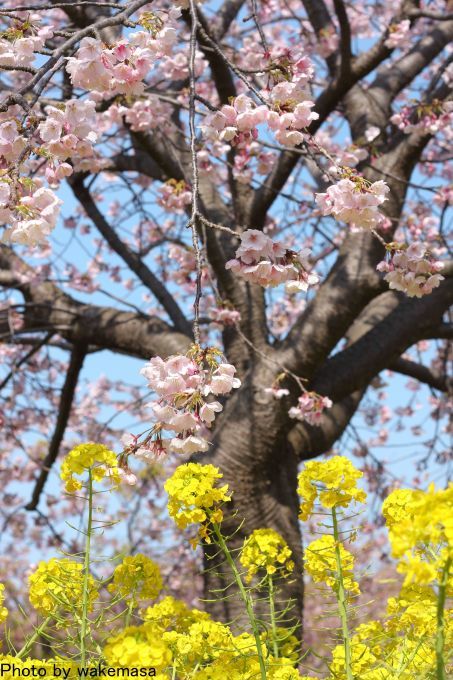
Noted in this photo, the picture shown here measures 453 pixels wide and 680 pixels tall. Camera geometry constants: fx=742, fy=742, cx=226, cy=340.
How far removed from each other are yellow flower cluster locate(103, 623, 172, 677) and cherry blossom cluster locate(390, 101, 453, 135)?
3389 millimetres

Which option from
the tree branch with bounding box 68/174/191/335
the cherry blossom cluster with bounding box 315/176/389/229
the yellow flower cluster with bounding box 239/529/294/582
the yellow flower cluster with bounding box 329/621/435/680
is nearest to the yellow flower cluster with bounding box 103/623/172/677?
the yellow flower cluster with bounding box 329/621/435/680

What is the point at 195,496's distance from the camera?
5.91 feet

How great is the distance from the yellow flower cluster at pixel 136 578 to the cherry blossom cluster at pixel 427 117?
2.87 meters

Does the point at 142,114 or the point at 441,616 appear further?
the point at 142,114

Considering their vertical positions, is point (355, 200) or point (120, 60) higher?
point (120, 60)

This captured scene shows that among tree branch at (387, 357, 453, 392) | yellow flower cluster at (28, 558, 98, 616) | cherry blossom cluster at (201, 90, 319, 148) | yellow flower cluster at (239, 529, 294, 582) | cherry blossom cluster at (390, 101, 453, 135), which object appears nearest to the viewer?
yellow flower cluster at (28, 558, 98, 616)

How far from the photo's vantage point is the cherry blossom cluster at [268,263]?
2.15m

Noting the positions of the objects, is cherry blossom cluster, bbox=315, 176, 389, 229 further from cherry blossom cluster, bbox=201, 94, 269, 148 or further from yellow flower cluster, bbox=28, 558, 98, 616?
yellow flower cluster, bbox=28, 558, 98, 616

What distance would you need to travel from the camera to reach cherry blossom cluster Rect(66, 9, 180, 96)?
86.4 inches

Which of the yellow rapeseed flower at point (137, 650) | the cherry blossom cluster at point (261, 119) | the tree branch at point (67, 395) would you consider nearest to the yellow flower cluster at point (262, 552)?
the yellow rapeseed flower at point (137, 650)

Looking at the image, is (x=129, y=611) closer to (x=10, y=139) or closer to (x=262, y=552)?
(x=262, y=552)

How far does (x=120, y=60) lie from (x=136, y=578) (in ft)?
5.19

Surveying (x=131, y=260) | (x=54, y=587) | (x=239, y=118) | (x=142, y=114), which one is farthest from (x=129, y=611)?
(x=131, y=260)

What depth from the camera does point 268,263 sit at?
7.02 ft
